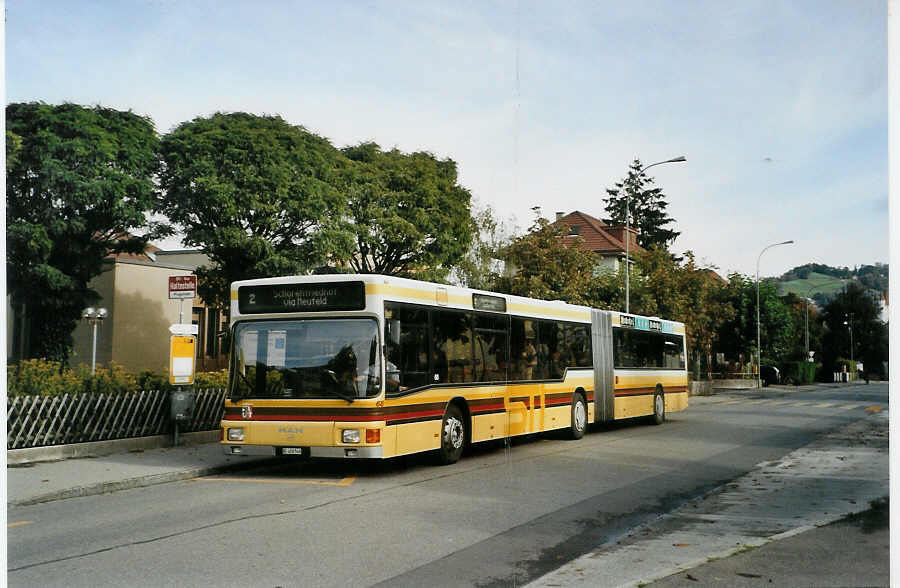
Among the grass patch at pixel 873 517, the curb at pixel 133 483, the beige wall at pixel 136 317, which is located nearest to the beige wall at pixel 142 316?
the beige wall at pixel 136 317

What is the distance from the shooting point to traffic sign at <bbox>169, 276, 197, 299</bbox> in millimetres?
14383

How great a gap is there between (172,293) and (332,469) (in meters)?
4.43

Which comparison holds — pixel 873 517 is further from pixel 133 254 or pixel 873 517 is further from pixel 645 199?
pixel 133 254

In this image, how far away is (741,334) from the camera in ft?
116

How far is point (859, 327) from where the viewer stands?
5727 millimetres

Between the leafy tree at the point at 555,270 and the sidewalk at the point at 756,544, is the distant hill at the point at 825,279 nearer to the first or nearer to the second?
the sidewalk at the point at 756,544

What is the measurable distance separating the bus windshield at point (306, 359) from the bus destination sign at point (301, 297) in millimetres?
171

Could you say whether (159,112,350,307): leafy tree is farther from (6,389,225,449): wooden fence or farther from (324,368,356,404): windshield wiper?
(324,368,356,404): windshield wiper

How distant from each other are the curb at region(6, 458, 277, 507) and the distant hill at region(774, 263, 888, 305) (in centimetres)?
751

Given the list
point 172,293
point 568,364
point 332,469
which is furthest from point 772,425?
point 172,293

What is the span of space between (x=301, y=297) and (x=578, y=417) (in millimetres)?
7558

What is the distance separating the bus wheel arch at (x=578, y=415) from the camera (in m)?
16.9

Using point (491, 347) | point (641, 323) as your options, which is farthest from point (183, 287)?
point (641, 323)

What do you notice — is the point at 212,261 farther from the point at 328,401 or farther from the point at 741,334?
the point at 741,334
